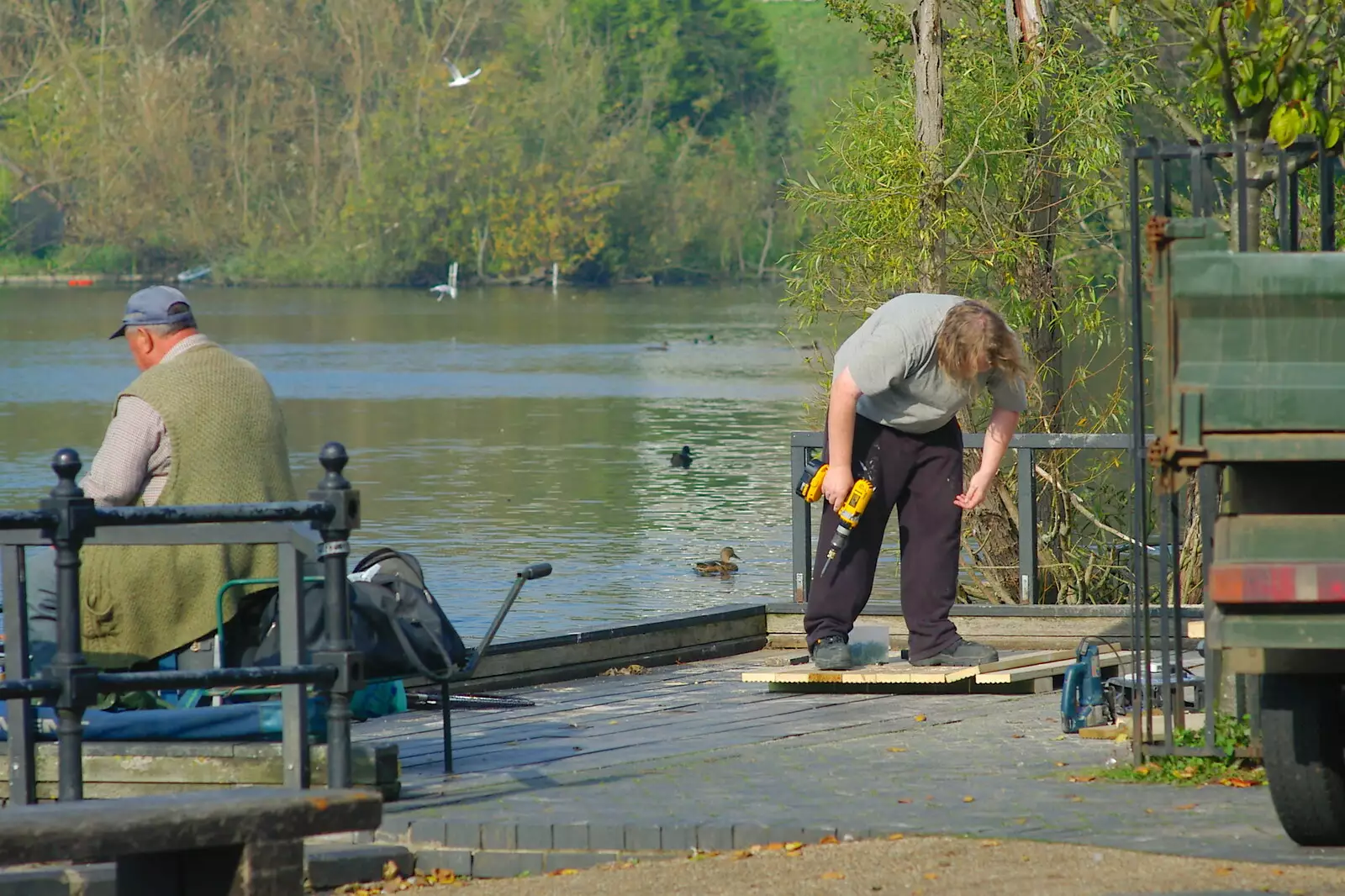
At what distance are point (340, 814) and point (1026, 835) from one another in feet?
6.35

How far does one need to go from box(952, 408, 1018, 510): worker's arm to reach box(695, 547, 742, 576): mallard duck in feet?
25.8

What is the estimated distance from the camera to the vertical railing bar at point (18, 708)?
20.2ft

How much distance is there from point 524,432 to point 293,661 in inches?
945

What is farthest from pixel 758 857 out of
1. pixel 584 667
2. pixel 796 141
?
pixel 796 141

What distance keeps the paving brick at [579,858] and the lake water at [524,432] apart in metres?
6.58

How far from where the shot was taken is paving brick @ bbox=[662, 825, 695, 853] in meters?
6.07

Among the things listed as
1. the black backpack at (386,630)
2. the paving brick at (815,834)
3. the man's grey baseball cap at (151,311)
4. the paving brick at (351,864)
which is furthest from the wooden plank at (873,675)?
the paving brick at (351,864)

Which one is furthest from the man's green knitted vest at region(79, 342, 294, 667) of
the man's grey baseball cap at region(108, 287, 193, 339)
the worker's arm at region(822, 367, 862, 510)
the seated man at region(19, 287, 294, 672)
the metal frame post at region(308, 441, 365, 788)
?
the worker's arm at region(822, 367, 862, 510)

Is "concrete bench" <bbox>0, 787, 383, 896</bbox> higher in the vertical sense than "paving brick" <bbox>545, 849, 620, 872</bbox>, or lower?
higher

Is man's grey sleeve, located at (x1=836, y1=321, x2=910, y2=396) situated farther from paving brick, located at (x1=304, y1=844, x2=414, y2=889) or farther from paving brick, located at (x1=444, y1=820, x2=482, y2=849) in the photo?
paving brick, located at (x1=304, y1=844, x2=414, y2=889)

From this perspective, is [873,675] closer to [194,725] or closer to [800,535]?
[800,535]

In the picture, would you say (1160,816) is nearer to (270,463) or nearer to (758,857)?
(758,857)

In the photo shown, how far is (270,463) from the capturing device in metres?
7.18

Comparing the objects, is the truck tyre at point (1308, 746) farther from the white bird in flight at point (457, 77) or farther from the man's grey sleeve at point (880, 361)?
the white bird in flight at point (457, 77)
